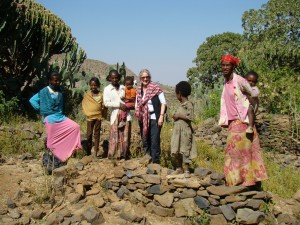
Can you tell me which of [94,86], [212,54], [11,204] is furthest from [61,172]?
[212,54]

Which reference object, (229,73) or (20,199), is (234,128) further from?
(20,199)

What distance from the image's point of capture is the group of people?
3834 millimetres

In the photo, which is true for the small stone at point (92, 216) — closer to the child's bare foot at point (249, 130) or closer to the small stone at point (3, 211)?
the small stone at point (3, 211)

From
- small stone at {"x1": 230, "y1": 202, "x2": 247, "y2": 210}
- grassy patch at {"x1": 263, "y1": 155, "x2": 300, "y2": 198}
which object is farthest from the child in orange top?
grassy patch at {"x1": 263, "y1": 155, "x2": 300, "y2": 198}

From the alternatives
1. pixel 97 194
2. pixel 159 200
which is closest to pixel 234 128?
pixel 159 200

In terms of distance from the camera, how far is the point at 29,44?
10.6m

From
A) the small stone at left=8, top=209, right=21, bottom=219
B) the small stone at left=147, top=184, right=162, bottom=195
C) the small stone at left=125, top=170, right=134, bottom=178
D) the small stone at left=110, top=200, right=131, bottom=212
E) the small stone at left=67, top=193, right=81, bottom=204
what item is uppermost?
the small stone at left=125, top=170, right=134, bottom=178

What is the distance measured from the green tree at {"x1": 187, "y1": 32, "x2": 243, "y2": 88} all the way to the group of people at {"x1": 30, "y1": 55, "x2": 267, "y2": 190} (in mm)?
18597

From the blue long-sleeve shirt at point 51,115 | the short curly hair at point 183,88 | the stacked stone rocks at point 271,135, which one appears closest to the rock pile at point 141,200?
the blue long-sleeve shirt at point 51,115

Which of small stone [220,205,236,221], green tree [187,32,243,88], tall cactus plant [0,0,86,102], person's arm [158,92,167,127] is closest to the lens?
small stone [220,205,236,221]

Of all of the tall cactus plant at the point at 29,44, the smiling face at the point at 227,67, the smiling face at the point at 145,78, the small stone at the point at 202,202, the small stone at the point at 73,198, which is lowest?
the small stone at the point at 73,198

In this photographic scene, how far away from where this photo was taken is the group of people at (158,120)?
383 centimetres

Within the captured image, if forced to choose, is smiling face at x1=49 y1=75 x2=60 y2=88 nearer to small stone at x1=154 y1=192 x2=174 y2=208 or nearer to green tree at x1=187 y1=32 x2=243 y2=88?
small stone at x1=154 y1=192 x2=174 y2=208

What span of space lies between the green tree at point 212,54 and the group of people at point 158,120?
732 inches
